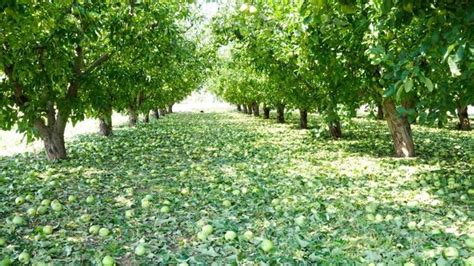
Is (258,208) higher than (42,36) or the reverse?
the reverse

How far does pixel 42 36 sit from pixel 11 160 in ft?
14.2

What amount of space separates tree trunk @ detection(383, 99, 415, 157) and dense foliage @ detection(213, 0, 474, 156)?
0.02m

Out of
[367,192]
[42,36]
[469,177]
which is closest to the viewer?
[367,192]

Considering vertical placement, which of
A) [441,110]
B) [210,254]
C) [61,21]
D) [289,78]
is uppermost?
[61,21]

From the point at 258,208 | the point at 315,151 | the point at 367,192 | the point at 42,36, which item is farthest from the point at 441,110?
the point at 42,36

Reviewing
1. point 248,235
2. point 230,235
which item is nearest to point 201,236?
point 230,235

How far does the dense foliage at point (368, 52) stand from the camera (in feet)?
11.4

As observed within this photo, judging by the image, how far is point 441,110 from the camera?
4977 mm

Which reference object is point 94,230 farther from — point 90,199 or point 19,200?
point 19,200

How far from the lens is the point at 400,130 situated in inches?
384

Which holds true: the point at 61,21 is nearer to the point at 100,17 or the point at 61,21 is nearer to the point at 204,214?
the point at 100,17

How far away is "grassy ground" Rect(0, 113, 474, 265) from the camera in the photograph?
165 inches

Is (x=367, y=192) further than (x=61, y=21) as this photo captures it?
No

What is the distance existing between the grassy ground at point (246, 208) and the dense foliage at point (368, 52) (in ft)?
4.19
